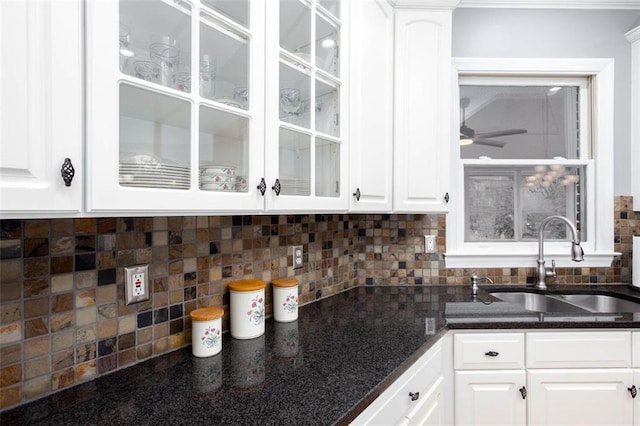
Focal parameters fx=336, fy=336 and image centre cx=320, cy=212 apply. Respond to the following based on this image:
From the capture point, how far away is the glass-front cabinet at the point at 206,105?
0.66 m

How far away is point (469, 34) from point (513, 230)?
1.26 m

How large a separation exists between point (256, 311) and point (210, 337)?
20 centimetres

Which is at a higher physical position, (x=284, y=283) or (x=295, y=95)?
(x=295, y=95)

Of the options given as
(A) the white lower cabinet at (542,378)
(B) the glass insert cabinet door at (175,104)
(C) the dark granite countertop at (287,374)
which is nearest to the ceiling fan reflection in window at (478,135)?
(C) the dark granite countertop at (287,374)

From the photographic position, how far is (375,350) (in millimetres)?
1138

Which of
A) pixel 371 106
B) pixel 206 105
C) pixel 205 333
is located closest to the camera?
pixel 206 105

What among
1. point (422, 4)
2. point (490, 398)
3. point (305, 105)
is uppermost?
point (422, 4)

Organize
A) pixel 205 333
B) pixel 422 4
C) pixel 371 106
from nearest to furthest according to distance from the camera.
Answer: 1. pixel 205 333
2. pixel 371 106
3. pixel 422 4

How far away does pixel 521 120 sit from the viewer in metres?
2.16

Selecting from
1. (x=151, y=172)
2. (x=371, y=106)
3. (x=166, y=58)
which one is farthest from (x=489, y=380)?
(x=166, y=58)

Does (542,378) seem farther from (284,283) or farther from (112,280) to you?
(112,280)

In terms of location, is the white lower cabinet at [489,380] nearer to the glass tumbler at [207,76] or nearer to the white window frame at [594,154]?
the white window frame at [594,154]

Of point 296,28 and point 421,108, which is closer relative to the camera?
point 296,28

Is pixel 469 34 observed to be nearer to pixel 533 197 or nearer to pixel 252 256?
pixel 533 197
